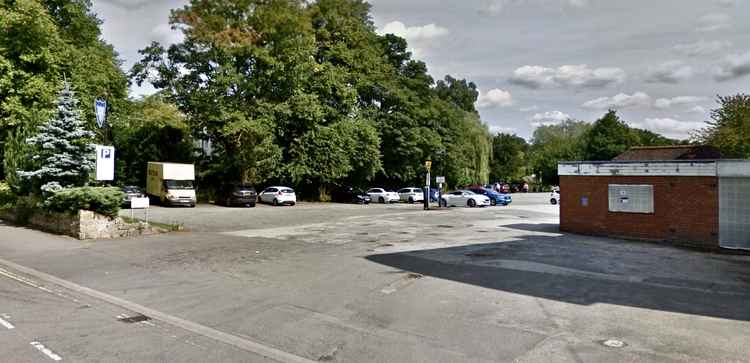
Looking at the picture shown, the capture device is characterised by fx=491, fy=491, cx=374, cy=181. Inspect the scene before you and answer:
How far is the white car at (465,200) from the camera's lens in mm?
36781

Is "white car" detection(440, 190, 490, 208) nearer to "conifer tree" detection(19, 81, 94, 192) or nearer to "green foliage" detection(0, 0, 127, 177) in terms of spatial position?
"green foliage" detection(0, 0, 127, 177)

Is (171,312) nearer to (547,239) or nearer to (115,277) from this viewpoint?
(115,277)

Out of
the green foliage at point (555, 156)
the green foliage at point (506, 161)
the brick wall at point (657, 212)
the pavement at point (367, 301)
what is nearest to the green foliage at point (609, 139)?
the green foliage at point (555, 156)

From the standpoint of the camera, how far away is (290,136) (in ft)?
131

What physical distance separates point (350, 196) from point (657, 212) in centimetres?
2809

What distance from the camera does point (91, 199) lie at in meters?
16.6

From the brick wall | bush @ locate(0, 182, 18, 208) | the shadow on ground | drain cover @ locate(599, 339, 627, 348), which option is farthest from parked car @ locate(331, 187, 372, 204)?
drain cover @ locate(599, 339, 627, 348)

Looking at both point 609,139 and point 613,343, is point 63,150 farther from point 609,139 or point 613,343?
point 609,139

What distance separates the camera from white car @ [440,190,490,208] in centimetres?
3678

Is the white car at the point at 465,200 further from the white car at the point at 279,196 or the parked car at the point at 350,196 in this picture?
the white car at the point at 279,196

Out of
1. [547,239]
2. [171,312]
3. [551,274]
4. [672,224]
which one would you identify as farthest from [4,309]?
[672,224]

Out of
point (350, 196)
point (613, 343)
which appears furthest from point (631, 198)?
point (350, 196)

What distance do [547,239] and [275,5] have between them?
28232 millimetres

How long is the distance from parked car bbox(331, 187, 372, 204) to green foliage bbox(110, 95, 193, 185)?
1318 cm
